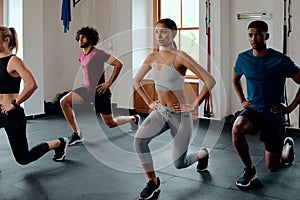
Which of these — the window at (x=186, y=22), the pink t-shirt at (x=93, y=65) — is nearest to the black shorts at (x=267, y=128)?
the pink t-shirt at (x=93, y=65)

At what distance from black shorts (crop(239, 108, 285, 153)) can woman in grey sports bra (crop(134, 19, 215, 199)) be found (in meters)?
0.50

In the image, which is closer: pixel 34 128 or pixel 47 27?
pixel 34 128

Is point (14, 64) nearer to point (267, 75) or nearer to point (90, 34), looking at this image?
point (90, 34)

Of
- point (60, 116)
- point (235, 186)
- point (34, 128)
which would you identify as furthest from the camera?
point (60, 116)

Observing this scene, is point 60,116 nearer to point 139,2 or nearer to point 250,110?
point 139,2

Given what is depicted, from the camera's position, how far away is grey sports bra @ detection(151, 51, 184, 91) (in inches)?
124

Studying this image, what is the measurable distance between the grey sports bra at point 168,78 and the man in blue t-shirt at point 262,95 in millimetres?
643

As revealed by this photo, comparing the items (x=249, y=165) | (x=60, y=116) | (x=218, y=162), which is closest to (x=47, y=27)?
(x=60, y=116)

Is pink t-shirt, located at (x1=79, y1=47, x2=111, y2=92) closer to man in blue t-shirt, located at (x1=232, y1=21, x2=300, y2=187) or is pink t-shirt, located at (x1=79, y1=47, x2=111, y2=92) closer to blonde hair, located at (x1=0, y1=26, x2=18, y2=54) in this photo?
blonde hair, located at (x1=0, y1=26, x2=18, y2=54)

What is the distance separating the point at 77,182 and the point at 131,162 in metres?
0.80

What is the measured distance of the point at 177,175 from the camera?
3787mm

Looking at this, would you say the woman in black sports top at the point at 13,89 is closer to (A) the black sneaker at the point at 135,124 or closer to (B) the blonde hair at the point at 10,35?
(B) the blonde hair at the point at 10,35

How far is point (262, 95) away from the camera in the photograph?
341 centimetres

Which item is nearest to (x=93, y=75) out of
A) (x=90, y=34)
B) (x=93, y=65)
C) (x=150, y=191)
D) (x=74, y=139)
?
(x=93, y=65)
